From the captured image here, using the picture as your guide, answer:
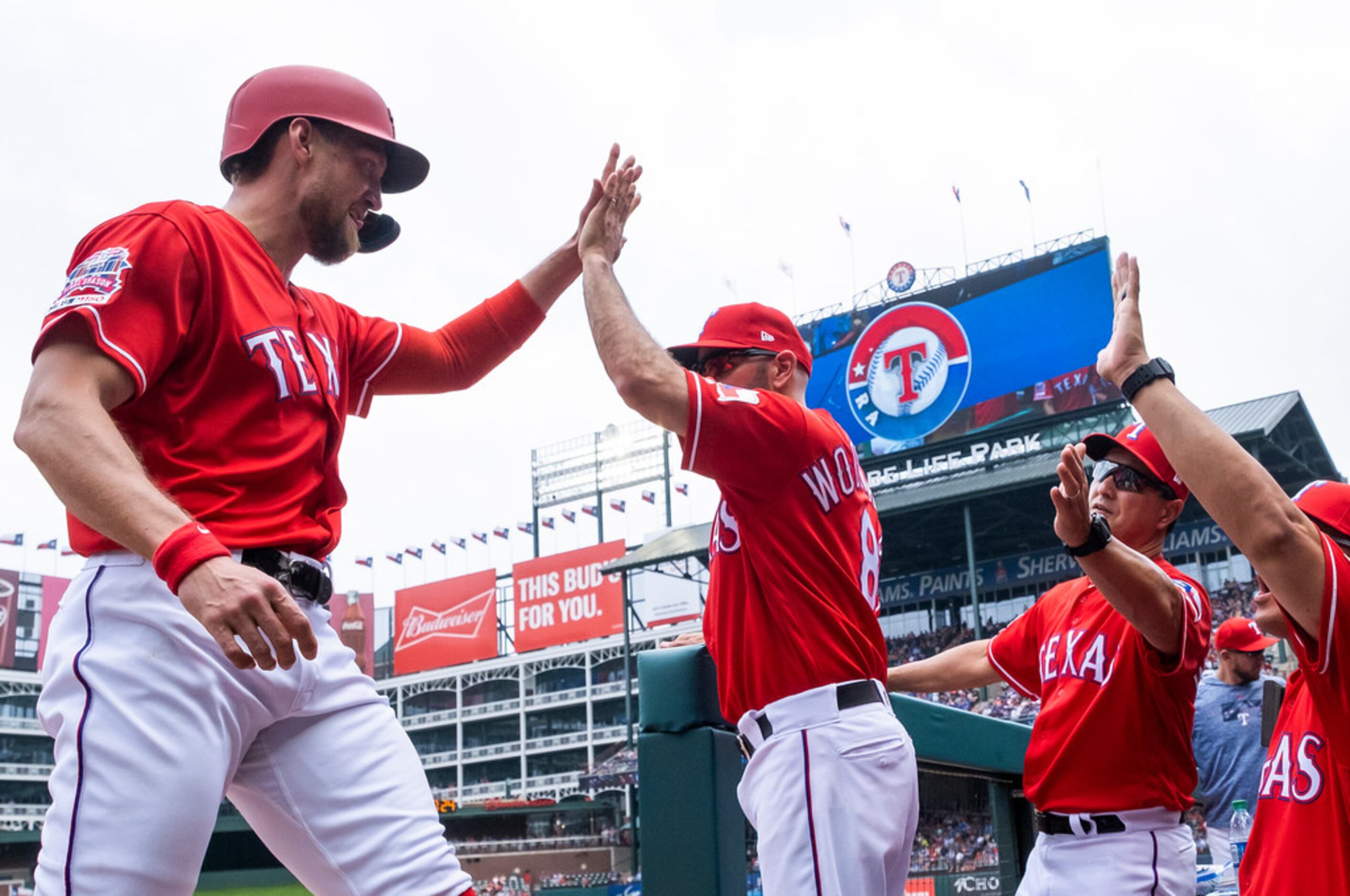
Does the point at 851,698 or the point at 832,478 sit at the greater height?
the point at 832,478

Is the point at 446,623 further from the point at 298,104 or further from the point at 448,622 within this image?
the point at 298,104

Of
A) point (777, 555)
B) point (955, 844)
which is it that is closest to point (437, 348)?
point (777, 555)

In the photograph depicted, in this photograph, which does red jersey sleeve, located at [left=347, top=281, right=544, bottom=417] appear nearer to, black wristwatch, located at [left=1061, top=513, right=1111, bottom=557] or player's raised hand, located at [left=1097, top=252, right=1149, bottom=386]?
player's raised hand, located at [left=1097, top=252, right=1149, bottom=386]

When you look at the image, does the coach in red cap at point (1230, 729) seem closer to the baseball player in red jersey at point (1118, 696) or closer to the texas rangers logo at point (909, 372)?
the baseball player in red jersey at point (1118, 696)

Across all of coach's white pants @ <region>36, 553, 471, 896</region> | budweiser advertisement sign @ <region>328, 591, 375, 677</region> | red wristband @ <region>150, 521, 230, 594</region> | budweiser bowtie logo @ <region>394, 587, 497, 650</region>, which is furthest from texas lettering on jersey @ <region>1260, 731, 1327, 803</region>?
budweiser advertisement sign @ <region>328, 591, 375, 677</region>

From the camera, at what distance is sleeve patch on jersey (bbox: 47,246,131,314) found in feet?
5.44

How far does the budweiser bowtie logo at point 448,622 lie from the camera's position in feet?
137

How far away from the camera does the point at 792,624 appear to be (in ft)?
7.72

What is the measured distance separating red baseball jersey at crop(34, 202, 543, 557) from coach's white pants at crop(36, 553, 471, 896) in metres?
0.15

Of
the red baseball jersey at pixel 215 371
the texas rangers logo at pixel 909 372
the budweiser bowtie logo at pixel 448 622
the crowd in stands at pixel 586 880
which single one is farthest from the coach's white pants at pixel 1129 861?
the budweiser bowtie logo at pixel 448 622

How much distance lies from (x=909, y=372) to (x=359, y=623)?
2744cm

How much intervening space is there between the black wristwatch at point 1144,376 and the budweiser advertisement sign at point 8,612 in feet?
157

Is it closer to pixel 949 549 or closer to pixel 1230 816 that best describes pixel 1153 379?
pixel 1230 816

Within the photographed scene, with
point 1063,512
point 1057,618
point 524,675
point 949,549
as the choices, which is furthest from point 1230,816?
point 524,675
